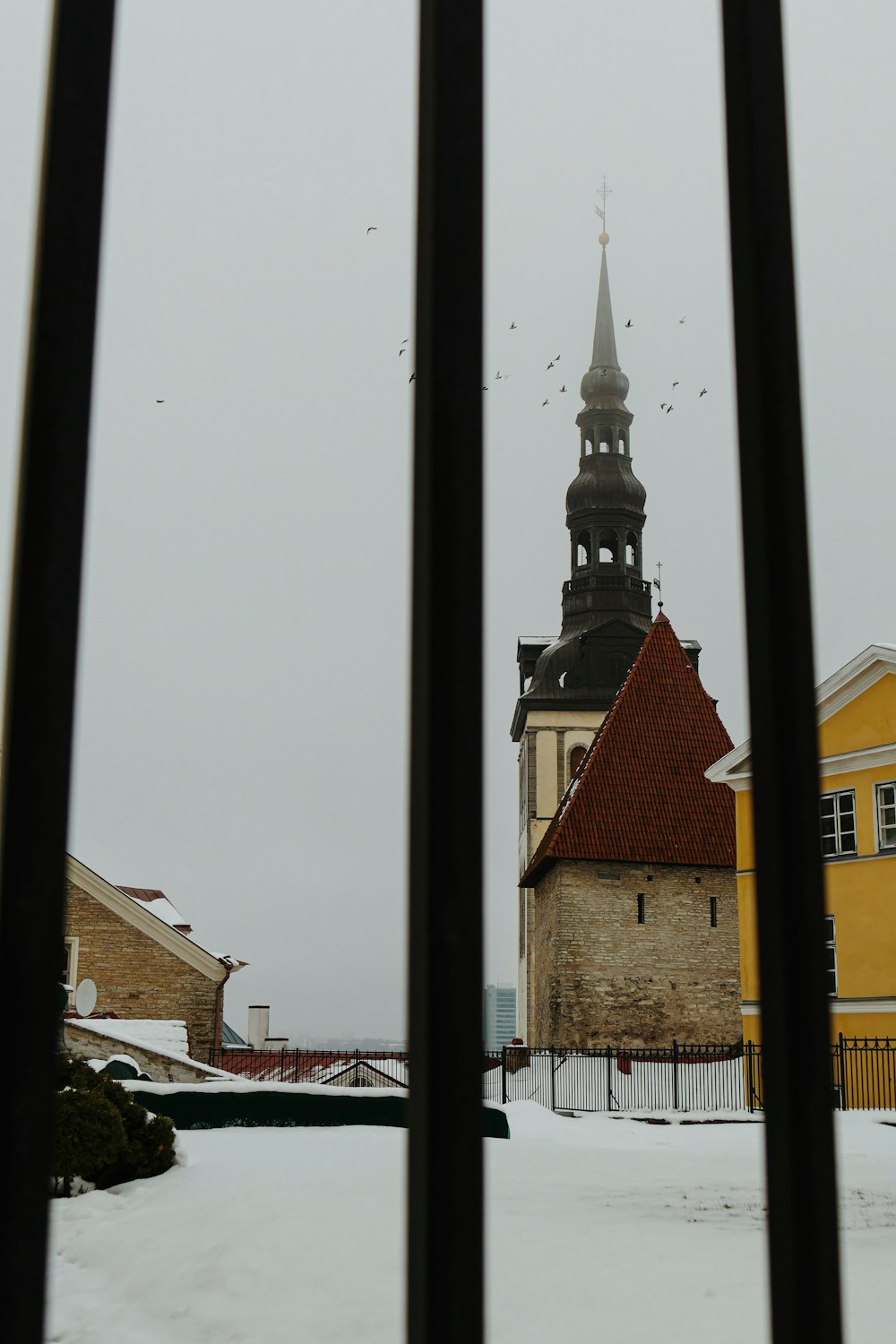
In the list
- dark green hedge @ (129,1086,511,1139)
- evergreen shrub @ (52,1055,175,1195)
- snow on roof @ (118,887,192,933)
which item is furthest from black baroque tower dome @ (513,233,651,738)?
evergreen shrub @ (52,1055,175,1195)

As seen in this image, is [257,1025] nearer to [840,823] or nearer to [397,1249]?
[840,823]

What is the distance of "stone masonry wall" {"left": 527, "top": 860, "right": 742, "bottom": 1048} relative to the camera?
94.2ft

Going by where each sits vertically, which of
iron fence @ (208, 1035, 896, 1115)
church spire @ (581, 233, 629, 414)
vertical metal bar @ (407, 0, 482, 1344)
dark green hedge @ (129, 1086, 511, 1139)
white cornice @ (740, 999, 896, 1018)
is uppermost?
church spire @ (581, 233, 629, 414)

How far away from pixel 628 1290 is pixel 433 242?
21.7 ft

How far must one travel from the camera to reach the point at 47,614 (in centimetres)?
86

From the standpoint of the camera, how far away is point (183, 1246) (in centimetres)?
799

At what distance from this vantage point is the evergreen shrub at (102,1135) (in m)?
9.63

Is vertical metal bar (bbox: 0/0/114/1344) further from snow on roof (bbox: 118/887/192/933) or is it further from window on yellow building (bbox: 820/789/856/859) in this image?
snow on roof (bbox: 118/887/192/933)

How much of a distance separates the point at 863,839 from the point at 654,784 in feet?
41.9

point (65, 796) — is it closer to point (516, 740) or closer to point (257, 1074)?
point (257, 1074)

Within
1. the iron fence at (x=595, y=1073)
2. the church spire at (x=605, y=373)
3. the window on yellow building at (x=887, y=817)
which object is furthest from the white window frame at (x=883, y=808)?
the church spire at (x=605, y=373)

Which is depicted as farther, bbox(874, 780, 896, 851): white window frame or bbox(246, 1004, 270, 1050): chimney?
bbox(246, 1004, 270, 1050): chimney

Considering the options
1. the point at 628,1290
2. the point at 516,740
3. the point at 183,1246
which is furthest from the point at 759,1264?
the point at 516,740

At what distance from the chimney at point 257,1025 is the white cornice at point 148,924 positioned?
5538mm
